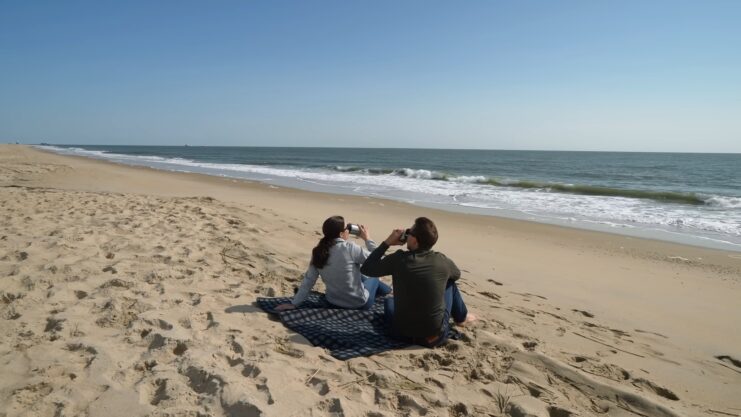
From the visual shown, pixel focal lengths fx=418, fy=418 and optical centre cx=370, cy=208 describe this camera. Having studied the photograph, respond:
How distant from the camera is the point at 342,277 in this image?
400 centimetres

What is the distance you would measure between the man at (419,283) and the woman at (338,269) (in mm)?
430

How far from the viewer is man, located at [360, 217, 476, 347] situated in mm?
3361

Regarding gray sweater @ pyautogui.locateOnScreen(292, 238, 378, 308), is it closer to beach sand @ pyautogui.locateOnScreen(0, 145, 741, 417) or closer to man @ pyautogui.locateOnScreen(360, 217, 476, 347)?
man @ pyautogui.locateOnScreen(360, 217, 476, 347)

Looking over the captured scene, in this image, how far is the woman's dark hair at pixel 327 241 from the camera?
3.91 meters

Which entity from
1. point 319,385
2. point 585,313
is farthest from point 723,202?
point 319,385

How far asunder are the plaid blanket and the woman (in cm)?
10

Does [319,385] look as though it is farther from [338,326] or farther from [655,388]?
[655,388]

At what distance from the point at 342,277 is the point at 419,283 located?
93 centimetres

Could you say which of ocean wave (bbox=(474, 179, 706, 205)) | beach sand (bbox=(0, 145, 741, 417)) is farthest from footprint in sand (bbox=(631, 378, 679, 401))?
ocean wave (bbox=(474, 179, 706, 205))

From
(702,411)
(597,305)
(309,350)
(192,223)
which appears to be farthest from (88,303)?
(597,305)

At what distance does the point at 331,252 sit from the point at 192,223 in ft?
13.7

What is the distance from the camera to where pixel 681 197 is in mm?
16766

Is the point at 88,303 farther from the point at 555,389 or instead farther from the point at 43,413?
the point at 555,389

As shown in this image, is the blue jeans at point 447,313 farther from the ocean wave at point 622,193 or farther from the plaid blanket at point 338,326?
the ocean wave at point 622,193
